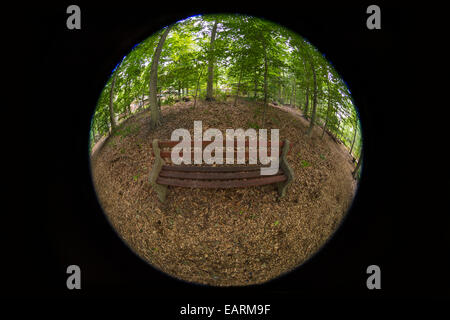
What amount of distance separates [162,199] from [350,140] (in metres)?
1.88

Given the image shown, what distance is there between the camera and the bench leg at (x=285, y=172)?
1657 millimetres

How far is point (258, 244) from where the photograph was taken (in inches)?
71.2

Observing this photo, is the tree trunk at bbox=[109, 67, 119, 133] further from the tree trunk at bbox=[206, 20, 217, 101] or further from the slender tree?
the slender tree

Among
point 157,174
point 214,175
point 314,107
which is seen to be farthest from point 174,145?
point 314,107

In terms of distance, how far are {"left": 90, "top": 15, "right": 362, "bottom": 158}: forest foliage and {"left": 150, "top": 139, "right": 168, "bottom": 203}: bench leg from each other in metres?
0.39

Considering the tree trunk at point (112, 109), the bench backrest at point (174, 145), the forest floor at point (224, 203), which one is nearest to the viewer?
the bench backrest at point (174, 145)

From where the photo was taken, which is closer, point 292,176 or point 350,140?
point 292,176

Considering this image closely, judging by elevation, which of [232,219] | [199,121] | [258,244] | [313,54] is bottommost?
[258,244]

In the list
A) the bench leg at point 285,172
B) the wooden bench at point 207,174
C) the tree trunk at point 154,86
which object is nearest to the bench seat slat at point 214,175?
the wooden bench at point 207,174

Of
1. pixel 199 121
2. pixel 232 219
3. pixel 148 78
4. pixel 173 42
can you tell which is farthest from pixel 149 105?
pixel 232 219

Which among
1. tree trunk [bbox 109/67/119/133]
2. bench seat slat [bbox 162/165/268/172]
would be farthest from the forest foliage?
bench seat slat [bbox 162/165/268/172]

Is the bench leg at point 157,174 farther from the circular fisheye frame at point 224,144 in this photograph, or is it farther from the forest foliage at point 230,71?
the forest foliage at point 230,71

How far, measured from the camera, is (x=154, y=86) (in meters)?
1.65

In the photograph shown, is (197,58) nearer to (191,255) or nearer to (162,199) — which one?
(162,199)
